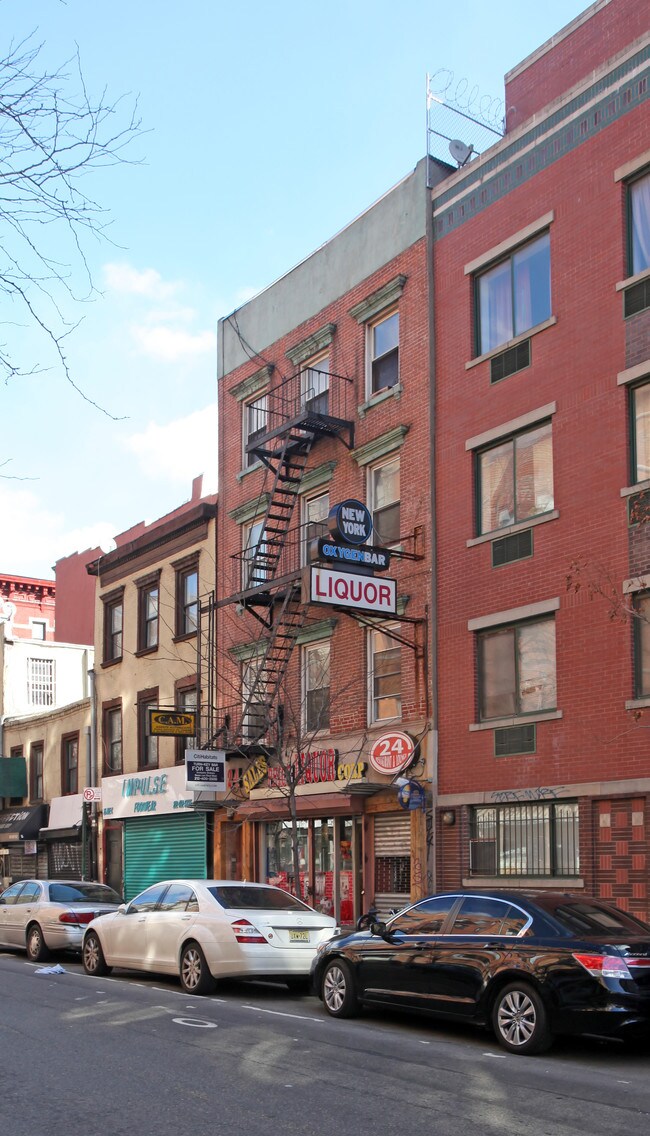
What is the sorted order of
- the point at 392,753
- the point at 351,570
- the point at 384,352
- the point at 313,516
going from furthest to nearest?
the point at 313,516 → the point at 384,352 → the point at 392,753 → the point at 351,570

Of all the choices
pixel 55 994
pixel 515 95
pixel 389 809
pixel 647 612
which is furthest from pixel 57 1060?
pixel 515 95

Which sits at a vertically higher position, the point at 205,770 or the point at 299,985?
the point at 205,770

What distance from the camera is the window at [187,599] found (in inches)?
1137

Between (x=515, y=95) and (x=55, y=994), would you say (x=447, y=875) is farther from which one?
(x=515, y=95)

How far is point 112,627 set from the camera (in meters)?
33.3

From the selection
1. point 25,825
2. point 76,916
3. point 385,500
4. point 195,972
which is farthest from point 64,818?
point 195,972

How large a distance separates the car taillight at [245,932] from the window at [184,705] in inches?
566

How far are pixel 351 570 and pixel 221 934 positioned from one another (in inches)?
305

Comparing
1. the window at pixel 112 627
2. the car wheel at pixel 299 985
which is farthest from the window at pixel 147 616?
the car wheel at pixel 299 985

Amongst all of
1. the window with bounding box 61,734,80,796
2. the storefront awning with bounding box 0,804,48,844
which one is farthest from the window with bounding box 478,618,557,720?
the storefront awning with bounding box 0,804,48,844

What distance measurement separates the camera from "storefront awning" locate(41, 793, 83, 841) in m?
33.2

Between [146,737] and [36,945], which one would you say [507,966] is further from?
[146,737]

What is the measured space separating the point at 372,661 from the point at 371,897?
13.6 feet

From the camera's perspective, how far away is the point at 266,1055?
990cm
